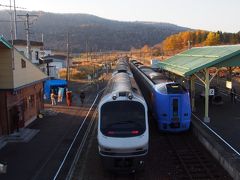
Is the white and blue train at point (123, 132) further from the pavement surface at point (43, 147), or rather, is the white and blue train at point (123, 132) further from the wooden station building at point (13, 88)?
the wooden station building at point (13, 88)

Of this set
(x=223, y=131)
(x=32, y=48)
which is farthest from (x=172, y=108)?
(x=32, y=48)

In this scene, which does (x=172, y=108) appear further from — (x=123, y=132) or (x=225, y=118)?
(x=225, y=118)

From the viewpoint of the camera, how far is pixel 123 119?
12.4 meters

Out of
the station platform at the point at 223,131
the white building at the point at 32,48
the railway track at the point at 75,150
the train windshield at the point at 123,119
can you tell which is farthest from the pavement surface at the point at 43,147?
the white building at the point at 32,48

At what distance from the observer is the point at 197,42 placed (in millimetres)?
110875

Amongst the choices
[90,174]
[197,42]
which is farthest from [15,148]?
[197,42]

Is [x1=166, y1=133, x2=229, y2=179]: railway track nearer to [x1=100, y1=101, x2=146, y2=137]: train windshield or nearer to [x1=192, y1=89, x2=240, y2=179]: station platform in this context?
[x1=192, y1=89, x2=240, y2=179]: station platform

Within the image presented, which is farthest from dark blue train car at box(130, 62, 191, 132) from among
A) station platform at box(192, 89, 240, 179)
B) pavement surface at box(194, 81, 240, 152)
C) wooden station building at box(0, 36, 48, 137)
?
wooden station building at box(0, 36, 48, 137)

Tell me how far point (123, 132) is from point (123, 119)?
53cm

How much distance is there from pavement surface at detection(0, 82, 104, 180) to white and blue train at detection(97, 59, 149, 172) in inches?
90.4

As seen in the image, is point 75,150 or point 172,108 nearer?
point 75,150

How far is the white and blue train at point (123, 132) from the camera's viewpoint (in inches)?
461

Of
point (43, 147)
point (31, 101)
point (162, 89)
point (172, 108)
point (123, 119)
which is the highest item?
point (162, 89)

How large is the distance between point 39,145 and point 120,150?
19.7 ft
